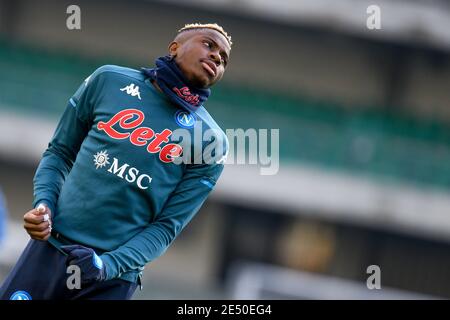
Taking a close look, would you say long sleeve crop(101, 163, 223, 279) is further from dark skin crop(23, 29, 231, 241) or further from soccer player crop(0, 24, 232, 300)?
dark skin crop(23, 29, 231, 241)

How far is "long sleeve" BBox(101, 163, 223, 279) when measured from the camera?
400 cm

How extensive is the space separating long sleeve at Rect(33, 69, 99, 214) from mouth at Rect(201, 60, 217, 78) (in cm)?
42

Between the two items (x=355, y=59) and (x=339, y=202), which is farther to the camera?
(x=355, y=59)

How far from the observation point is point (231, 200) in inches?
671

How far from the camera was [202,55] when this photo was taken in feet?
13.5

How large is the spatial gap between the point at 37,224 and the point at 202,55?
89cm

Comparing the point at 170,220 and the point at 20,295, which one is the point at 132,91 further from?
the point at 20,295

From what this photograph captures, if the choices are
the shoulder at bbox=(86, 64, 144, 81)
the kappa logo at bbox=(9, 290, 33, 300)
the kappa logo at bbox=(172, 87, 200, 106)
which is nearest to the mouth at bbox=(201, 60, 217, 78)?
the kappa logo at bbox=(172, 87, 200, 106)
